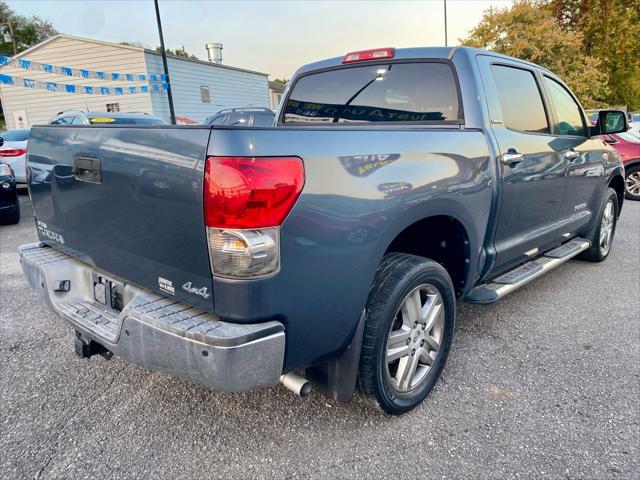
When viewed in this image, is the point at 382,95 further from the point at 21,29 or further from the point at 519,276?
the point at 21,29

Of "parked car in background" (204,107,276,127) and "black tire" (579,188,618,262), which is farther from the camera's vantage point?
"parked car in background" (204,107,276,127)

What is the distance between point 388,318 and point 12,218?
288 inches

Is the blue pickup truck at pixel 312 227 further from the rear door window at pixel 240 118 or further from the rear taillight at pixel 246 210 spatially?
the rear door window at pixel 240 118

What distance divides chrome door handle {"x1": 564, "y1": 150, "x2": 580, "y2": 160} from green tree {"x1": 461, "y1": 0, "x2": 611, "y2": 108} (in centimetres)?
2121

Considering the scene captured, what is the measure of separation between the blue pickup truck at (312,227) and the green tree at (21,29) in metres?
57.9

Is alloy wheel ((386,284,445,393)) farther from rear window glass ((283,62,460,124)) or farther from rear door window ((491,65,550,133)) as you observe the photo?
rear door window ((491,65,550,133))

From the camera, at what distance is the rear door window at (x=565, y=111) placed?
368 cm

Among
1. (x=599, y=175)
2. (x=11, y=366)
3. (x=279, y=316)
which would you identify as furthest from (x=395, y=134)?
(x=599, y=175)

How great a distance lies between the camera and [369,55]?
321 centimetres

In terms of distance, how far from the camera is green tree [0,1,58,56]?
4809 centimetres

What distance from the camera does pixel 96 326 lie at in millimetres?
2109

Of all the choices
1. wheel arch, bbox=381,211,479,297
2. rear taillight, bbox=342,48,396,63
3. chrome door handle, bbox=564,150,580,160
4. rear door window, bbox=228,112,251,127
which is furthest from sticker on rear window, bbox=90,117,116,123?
chrome door handle, bbox=564,150,580,160

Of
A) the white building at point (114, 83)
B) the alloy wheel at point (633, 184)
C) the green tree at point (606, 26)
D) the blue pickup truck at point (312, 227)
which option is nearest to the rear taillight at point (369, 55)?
the blue pickup truck at point (312, 227)

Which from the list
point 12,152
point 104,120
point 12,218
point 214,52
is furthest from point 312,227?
point 214,52
